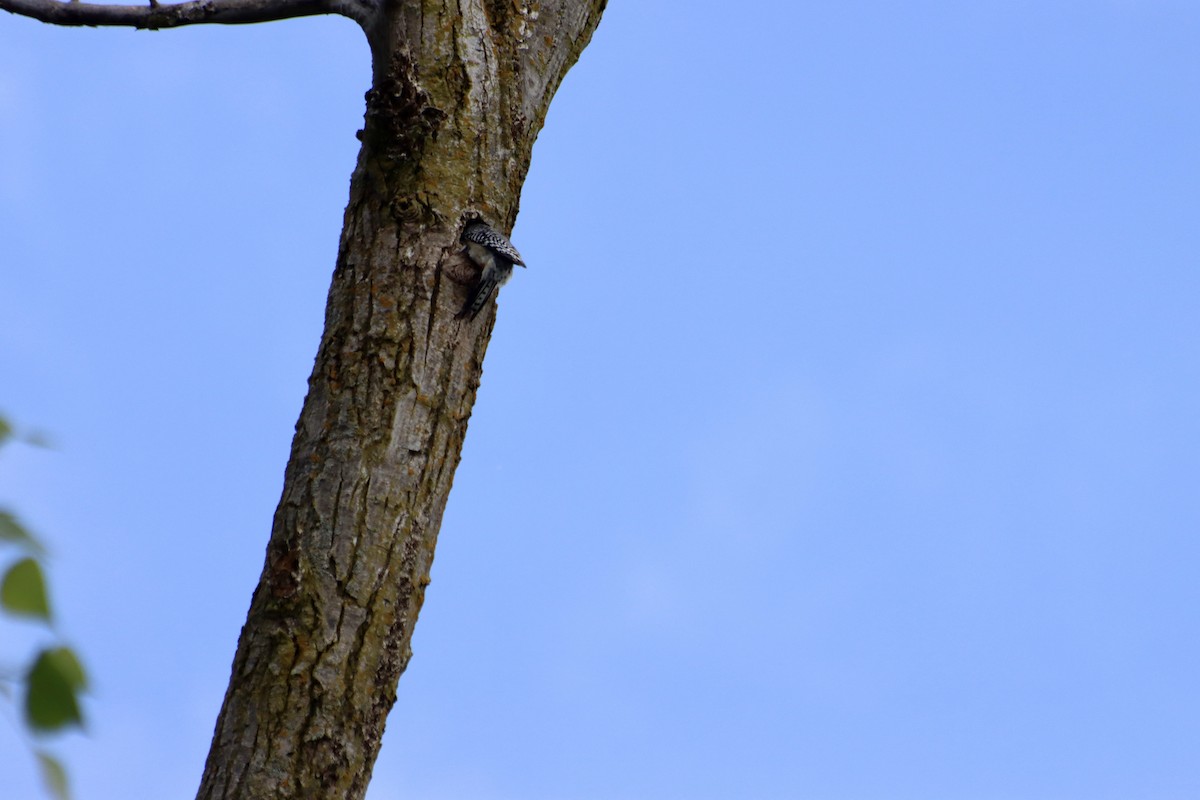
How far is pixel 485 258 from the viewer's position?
3324 mm

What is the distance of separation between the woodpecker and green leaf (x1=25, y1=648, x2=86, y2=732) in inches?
103

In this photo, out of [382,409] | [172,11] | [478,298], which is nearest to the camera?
[382,409]

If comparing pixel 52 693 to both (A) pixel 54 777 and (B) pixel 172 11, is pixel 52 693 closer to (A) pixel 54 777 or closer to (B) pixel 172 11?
(A) pixel 54 777

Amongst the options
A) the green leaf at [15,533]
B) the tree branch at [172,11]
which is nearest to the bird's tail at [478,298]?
the tree branch at [172,11]

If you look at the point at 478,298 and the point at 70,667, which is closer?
the point at 70,667

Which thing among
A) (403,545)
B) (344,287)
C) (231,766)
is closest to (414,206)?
(344,287)

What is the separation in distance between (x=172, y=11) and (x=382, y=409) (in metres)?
1.72

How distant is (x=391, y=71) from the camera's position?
3451 millimetres

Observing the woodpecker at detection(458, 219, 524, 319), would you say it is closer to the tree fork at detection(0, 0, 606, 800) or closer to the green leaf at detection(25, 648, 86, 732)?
the tree fork at detection(0, 0, 606, 800)

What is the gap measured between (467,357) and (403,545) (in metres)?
0.57

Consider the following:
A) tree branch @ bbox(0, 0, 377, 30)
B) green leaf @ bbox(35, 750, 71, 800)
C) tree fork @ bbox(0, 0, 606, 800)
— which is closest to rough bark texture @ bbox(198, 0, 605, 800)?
tree fork @ bbox(0, 0, 606, 800)

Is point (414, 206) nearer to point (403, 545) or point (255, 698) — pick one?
point (403, 545)

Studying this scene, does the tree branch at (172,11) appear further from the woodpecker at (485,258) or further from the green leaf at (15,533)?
the green leaf at (15,533)

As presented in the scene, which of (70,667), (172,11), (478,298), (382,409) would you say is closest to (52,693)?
(70,667)
